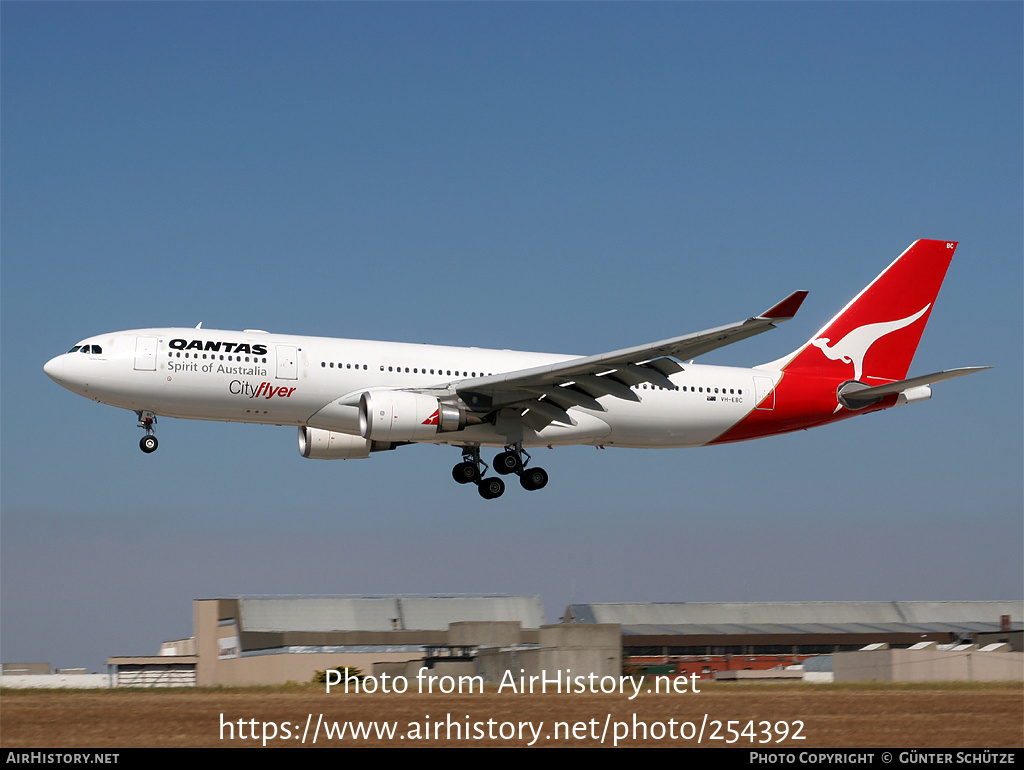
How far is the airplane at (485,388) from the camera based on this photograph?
32.0 meters

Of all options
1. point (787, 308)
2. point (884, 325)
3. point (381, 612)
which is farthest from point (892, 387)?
point (381, 612)

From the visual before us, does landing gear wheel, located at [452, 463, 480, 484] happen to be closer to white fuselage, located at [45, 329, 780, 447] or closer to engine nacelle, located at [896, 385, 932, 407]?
white fuselage, located at [45, 329, 780, 447]

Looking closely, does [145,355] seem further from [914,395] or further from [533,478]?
[914,395]

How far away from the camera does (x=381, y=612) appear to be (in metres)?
67.3

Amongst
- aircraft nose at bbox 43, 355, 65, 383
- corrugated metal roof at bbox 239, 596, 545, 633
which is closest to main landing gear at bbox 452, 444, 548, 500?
aircraft nose at bbox 43, 355, 65, 383

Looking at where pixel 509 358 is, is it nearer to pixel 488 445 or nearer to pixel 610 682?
pixel 488 445

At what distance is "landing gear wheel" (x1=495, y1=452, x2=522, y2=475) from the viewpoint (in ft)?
118

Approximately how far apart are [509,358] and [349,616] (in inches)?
1315

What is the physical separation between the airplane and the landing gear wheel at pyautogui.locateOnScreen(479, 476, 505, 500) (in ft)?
0.13

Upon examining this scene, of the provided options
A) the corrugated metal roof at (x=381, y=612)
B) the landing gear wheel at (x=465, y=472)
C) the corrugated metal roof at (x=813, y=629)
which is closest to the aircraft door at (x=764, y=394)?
the landing gear wheel at (x=465, y=472)

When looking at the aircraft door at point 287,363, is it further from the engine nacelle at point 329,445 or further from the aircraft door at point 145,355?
the engine nacelle at point 329,445
